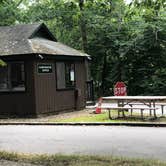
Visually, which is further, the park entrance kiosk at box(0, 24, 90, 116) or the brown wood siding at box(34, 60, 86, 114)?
the brown wood siding at box(34, 60, 86, 114)

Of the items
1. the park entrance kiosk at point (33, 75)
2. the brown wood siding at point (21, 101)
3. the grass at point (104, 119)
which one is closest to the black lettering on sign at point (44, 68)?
the park entrance kiosk at point (33, 75)

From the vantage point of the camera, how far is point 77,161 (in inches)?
377

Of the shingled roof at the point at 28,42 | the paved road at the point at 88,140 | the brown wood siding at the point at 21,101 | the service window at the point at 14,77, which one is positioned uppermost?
the shingled roof at the point at 28,42

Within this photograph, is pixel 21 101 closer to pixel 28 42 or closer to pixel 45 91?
pixel 45 91

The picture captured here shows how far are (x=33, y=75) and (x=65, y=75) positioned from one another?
286 centimetres

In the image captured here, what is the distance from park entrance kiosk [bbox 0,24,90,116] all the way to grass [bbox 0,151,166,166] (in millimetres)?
12027

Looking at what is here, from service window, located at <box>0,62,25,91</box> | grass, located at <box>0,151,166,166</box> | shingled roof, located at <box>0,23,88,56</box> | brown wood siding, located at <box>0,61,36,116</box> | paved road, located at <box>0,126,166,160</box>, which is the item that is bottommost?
paved road, located at <box>0,126,166,160</box>

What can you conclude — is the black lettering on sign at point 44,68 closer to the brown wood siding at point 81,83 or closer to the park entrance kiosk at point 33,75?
the park entrance kiosk at point 33,75

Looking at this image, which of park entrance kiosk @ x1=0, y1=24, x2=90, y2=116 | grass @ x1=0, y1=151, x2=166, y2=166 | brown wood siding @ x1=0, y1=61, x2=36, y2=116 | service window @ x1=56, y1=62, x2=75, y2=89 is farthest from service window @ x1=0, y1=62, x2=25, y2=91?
grass @ x1=0, y1=151, x2=166, y2=166

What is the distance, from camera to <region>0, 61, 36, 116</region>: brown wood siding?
22.3 m

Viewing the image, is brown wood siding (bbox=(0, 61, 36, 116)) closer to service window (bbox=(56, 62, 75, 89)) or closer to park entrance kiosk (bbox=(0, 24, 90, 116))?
park entrance kiosk (bbox=(0, 24, 90, 116))

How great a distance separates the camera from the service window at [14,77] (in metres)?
22.7

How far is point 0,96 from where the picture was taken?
22.9 m

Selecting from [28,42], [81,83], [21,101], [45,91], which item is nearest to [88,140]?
[21,101]
